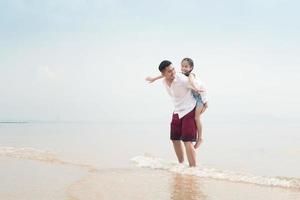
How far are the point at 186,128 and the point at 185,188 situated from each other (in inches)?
74.1

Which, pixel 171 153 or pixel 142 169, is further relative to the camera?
pixel 171 153

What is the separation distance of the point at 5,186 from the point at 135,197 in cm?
156

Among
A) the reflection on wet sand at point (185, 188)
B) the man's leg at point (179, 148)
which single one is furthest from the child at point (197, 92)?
the reflection on wet sand at point (185, 188)

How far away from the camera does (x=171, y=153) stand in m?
9.67

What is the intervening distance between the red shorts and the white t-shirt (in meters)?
0.09

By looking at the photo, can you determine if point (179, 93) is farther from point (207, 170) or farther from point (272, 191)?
point (272, 191)

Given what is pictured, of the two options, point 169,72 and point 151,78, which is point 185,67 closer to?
point 169,72

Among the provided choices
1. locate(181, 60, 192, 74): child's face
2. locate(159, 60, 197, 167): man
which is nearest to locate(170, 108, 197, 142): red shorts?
locate(159, 60, 197, 167): man

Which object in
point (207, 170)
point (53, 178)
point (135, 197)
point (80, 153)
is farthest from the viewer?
point (80, 153)

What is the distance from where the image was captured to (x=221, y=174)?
20.1ft

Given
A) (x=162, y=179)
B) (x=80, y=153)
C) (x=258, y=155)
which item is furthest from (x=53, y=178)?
(x=258, y=155)

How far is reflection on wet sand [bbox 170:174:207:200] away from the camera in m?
4.57

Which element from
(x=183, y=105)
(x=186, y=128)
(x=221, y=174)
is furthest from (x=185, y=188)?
(x=183, y=105)

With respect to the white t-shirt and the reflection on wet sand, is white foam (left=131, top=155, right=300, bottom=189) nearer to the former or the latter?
the reflection on wet sand
